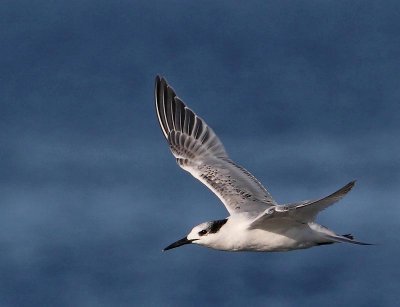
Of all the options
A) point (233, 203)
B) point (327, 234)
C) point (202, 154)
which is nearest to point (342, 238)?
point (327, 234)

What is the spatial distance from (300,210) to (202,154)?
5.22 m

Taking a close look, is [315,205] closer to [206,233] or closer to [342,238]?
[342,238]

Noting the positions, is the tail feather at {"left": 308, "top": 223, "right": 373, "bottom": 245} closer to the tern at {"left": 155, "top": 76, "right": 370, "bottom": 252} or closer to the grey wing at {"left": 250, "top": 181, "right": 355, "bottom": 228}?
the tern at {"left": 155, "top": 76, "right": 370, "bottom": 252}

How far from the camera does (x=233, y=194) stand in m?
24.0

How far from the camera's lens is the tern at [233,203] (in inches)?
845

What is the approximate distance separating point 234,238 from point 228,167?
331 cm

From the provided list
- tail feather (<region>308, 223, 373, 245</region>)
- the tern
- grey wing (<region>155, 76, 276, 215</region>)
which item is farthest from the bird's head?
tail feather (<region>308, 223, 373, 245</region>)

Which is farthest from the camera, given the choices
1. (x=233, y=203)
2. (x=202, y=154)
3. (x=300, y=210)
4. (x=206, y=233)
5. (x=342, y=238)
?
(x=202, y=154)

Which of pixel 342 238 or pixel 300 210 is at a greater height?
pixel 300 210

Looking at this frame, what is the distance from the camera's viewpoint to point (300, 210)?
21.0 meters

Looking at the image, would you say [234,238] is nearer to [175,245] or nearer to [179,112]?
[175,245]

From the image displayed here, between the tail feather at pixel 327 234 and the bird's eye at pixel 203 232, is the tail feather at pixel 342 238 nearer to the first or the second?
the tail feather at pixel 327 234

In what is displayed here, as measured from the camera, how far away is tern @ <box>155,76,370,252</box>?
2145 centimetres

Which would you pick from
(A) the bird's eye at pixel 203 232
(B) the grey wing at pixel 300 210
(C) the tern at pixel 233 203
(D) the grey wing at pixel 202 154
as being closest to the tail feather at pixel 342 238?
(C) the tern at pixel 233 203
